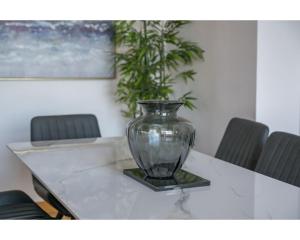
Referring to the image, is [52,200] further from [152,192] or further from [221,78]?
[221,78]

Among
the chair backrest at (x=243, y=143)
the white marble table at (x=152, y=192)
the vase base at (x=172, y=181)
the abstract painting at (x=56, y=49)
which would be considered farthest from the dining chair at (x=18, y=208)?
the abstract painting at (x=56, y=49)

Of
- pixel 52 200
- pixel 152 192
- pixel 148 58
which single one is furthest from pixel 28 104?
pixel 152 192

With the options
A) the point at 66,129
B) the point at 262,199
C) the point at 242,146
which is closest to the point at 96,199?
the point at 262,199

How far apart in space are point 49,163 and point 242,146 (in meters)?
1.05

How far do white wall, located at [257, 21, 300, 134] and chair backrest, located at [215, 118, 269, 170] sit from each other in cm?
72

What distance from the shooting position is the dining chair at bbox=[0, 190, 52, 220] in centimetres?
206

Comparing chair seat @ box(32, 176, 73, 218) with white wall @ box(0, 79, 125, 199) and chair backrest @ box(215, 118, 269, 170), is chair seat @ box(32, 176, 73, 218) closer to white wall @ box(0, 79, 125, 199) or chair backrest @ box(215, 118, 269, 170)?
chair backrest @ box(215, 118, 269, 170)

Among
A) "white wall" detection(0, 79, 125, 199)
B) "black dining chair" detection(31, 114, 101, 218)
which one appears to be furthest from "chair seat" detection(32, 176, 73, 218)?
"white wall" detection(0, 79, 125, 199)

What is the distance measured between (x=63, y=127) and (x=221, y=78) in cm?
135
